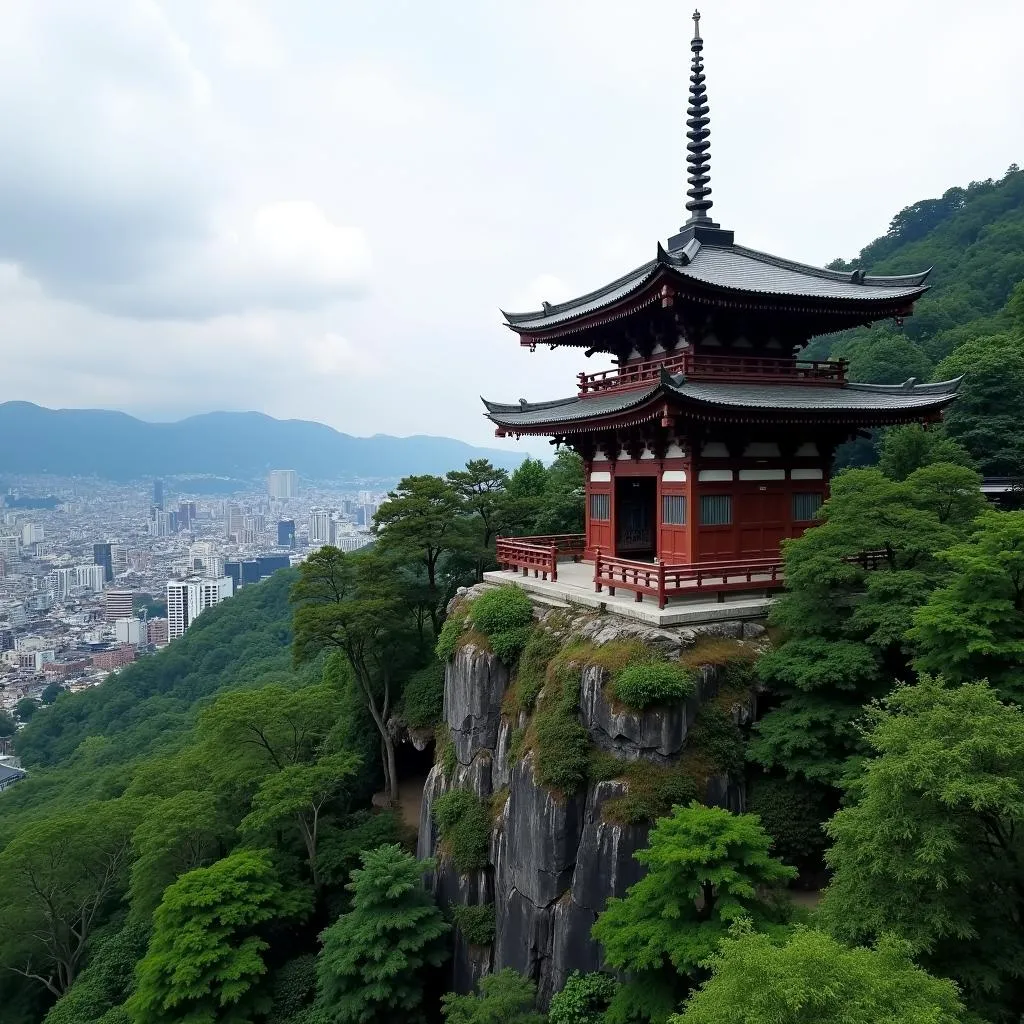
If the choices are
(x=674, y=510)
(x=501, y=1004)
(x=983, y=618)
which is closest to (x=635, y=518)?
(x=674, y=510)

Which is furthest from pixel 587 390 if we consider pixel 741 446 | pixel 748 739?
pixel 748 739

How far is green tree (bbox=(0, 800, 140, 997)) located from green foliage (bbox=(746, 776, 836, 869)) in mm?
23395

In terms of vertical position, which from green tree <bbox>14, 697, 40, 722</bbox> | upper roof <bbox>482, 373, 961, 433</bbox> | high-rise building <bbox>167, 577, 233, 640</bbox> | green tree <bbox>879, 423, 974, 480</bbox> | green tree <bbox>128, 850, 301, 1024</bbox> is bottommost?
green tree <bbox>14, 697, 40, 722</bbox>

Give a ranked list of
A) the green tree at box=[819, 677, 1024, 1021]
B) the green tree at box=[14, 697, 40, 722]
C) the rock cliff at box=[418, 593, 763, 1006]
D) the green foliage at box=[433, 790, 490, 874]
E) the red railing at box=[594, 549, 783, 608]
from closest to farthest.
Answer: the green tree at box=[819, 677, 1024, 1021] < the rock cliff at box=[418, 593, 763, 1006] < the red railing at box=[594, 549, 783, 608] < the green foliage at box=[433, 790, 490, 874] < the green tree at box=[14, 697, 40, 722]

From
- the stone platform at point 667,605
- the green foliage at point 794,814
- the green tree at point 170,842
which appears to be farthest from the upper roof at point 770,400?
the green tree at point 170,842

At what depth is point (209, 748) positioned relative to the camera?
23.3m

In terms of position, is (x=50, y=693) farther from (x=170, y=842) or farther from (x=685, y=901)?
(x=685, y=901)

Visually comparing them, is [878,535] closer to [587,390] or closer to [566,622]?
[566,622]

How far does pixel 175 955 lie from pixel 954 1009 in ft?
53.5

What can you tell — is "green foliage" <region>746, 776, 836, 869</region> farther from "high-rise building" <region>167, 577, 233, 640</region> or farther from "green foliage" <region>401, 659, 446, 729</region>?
"high-rise building" <region>167, 577, 233, 640</region>

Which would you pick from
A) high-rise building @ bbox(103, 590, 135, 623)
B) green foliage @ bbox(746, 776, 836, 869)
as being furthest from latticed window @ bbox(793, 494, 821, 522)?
high-rise building @ bbox(103, 590, 135, 623)

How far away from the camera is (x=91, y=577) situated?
184 metres

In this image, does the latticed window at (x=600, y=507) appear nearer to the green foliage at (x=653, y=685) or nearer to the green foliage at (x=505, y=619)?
the green foliage at (x=505, y=619)

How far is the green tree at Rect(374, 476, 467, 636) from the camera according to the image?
2495cm
